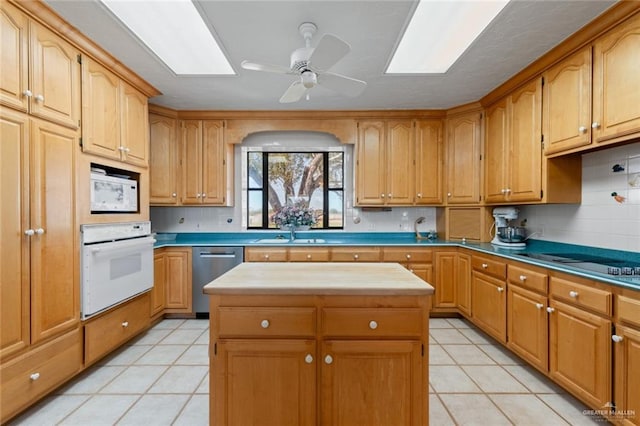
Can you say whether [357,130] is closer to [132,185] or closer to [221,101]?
[221,101]

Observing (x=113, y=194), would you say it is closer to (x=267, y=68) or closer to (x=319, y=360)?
(x=267, y=68)

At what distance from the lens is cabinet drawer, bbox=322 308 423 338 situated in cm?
136

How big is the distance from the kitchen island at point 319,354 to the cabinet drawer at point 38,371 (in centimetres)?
127

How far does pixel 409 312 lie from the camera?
136cm

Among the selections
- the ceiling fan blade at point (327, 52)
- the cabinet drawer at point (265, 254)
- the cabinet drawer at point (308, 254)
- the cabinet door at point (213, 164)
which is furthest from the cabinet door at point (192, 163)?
the ceiling fan blade at point (327, 52)

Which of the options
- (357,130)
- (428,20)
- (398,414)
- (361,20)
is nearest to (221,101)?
(357,130)

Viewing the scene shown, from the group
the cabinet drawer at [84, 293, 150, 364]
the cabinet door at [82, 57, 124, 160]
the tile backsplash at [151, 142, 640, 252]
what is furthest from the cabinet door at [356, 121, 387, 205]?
the cabinet drawer at [84, 293, 150, 364]

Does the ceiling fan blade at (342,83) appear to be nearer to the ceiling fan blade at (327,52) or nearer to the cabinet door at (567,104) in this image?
the ceiling fan blade at (327,52)

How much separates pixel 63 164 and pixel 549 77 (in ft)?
12.4

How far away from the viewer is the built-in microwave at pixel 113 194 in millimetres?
2268

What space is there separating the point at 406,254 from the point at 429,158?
50.1 inches

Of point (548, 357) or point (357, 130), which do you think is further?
point (357, 130)

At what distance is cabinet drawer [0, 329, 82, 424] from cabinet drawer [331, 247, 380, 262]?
2371mm

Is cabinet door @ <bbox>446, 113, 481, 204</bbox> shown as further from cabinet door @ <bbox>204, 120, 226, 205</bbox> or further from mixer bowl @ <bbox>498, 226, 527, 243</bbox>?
cabinet door @ <bbox>204, 120, 226, 205</bbox>
